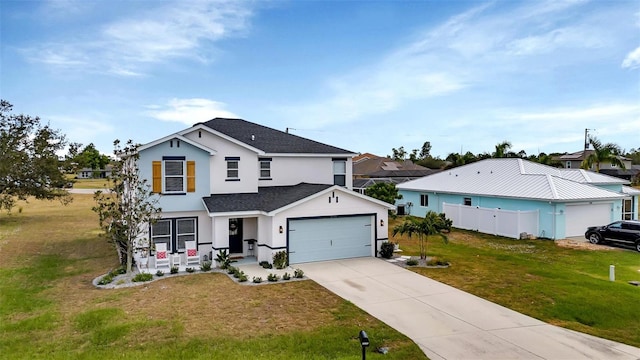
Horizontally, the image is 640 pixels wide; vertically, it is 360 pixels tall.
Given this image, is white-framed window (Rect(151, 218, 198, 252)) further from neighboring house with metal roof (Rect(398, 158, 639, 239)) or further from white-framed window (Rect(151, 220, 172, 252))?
neighboring house with metal roof (Rect(398, 158, 639, 239))

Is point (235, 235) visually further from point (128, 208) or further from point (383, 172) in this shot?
point (383, 172)

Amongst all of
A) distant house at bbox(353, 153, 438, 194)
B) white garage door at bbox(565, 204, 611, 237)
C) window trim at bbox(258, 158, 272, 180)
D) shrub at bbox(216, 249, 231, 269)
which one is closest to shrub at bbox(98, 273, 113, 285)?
shrub at bbox(216, 249, 231, 269)

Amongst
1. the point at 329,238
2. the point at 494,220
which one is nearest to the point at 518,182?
the point at 494,220

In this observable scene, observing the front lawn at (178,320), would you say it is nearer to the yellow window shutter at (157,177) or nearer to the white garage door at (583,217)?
the yellow window shutter at (157,177)

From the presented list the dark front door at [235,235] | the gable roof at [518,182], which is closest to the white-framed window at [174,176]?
the dark front door at [235,235]

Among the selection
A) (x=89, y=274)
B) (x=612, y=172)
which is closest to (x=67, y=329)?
(x=89, y=274)

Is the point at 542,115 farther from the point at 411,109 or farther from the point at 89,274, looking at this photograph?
the point at 89,274
